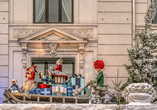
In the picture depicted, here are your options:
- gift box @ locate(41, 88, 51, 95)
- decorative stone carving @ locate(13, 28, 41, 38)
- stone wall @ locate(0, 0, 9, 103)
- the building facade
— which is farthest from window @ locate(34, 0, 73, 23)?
gift box @ locate(41, 88, 51, 95)

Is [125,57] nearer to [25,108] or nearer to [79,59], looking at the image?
[79,59]

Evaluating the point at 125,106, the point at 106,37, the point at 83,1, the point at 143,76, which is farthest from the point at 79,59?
the point at 125,106

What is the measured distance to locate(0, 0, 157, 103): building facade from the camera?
16984 mm

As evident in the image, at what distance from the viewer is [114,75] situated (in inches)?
667

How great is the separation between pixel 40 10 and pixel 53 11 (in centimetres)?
65

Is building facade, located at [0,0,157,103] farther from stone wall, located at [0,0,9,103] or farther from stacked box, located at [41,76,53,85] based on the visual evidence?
stacked box, located at [41,76,53,85]

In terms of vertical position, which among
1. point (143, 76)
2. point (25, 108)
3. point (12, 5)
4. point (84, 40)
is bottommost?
point (25, 108)

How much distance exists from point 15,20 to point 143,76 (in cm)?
844

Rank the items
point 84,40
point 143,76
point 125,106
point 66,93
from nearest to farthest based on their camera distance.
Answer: point 125,106, point 143,76, point 66,93, point 84,40

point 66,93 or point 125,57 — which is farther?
point 125,57

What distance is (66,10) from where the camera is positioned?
17609 millimetres

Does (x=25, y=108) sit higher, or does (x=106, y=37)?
(x=106, y=37)

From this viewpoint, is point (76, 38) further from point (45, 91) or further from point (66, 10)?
point (45, 91)

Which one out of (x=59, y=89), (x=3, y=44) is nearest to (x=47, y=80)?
(x=59, y=89)
